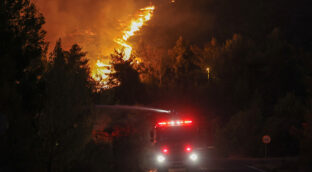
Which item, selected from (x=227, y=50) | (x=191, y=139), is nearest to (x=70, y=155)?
(x=191, y=139)

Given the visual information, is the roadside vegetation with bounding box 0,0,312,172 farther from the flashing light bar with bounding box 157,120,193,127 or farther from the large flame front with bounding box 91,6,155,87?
the flashing light bar with bounding box 157,120,193,127

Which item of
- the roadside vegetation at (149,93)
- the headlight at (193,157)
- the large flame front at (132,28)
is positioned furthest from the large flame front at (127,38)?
the headlight at (193,157)

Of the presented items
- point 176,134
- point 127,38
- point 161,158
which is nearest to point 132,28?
point 127,38

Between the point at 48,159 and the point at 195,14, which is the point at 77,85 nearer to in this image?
the point at 48,159

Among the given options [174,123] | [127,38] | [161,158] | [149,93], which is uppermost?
[127,38]

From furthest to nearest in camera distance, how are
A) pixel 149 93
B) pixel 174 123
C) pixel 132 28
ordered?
1. pixel 132 28
2. pixel 149 93
3. pixel 174 123

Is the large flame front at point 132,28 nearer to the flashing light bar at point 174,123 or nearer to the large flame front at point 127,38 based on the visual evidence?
the large flame front at point 127,38

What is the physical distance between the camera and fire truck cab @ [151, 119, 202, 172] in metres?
25.2

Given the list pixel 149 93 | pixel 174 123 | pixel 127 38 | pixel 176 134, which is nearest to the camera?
pixel 174 123

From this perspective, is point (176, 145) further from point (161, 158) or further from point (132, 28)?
point (132, 28)

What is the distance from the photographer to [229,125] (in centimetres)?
5406

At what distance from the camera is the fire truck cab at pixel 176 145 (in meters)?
25.2

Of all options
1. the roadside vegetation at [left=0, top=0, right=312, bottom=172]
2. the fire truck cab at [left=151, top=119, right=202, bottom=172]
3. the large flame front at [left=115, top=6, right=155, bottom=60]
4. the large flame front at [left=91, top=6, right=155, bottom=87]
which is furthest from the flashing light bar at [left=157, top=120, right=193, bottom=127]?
the large flame front at [left=115, top=6, right=155, bottom=60]

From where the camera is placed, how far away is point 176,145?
Answer: 82.6 feet
